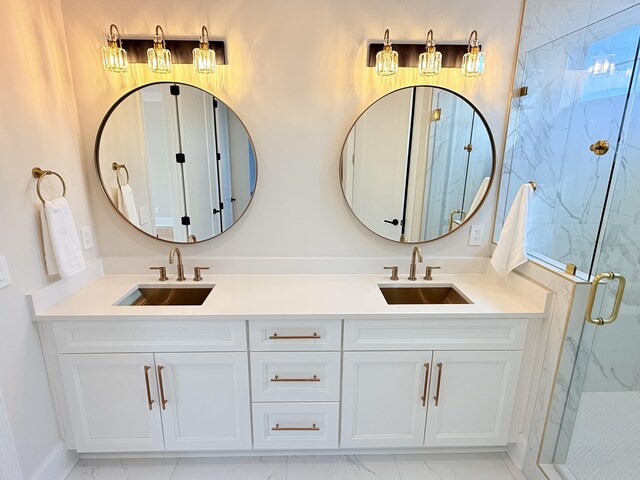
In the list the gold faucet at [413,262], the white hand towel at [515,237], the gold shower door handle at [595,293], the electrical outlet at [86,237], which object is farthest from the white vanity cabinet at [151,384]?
the gold shower door handle at [595,293]

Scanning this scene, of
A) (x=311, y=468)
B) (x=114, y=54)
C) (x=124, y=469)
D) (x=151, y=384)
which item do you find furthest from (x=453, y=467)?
(x=114, y=54)

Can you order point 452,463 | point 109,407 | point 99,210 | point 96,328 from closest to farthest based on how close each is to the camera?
point 96,328
point 109,407
point 452,463
point 99,210

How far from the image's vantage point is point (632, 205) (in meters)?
1.62

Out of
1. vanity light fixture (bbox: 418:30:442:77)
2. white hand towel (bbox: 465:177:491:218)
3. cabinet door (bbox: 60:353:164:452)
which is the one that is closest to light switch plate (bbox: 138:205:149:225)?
cabinet door (bbox: 60:353:164:452)

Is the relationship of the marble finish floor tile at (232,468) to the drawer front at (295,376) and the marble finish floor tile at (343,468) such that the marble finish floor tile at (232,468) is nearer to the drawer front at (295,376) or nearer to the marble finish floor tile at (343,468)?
the marble finish floor tile at (343,468)

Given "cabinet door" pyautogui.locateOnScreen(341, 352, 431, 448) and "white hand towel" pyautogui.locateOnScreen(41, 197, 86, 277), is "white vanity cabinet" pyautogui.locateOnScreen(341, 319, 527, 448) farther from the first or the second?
"white hand towel" pyautogui.locateOnScreen(41, 197, 86, 277)

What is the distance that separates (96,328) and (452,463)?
1890mm

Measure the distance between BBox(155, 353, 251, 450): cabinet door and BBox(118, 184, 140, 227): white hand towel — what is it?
31.3 inches

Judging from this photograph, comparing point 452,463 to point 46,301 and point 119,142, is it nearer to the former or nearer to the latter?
point 46,301

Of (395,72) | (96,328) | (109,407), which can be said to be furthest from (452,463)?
(395,72)

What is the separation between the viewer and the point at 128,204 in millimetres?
1862

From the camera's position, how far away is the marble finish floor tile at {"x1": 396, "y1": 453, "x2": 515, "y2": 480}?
1.67 metres

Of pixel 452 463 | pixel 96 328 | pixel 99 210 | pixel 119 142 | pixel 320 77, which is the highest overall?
pixel 320 77

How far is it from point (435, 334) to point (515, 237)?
67 centimetres
